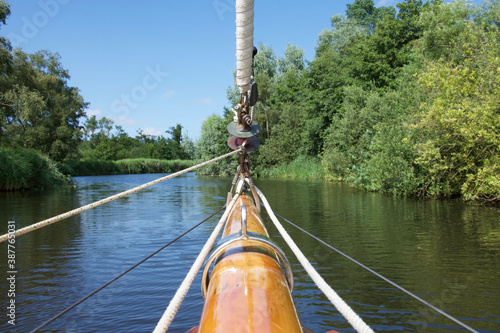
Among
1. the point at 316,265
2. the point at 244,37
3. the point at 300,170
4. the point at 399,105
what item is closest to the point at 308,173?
the point at 300,170

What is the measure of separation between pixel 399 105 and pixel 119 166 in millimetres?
48343

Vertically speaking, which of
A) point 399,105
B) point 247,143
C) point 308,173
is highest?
point 399,105

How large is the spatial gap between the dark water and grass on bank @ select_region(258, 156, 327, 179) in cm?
2211

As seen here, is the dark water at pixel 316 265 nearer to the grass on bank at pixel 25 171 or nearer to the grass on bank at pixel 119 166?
the grass on bank at pixel 25 171

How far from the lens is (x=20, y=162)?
24.5m

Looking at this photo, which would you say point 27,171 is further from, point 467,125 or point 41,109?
point 467,125

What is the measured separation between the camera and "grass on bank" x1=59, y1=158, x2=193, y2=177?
Result: 2047 inches

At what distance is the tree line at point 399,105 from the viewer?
45.6ft

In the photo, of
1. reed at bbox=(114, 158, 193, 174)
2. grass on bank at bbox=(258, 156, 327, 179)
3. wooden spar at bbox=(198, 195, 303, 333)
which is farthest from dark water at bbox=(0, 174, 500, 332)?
reed at bbox=(114, 158, 193, 174)

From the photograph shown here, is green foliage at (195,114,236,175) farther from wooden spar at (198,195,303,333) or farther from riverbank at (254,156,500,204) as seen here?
wooden spar at (198,195,303,333)

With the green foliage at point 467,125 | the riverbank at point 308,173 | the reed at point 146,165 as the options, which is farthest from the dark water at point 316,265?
the reed at point 146,165

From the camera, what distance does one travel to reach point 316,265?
7.04 m

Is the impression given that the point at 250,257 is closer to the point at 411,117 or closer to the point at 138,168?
the point at 411,117

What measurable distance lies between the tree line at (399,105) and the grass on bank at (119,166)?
1486 cm
